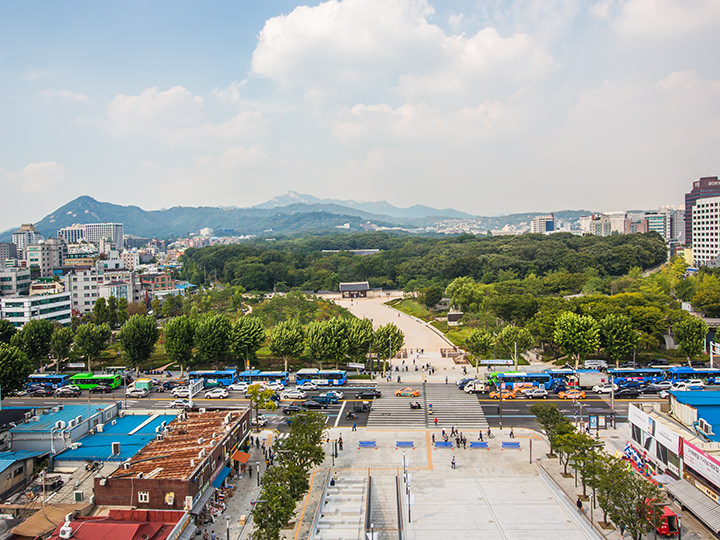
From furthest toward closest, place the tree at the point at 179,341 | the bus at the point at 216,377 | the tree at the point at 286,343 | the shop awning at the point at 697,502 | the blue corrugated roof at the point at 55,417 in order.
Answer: the tree at the point at 179,341 < the tree at the point at 286,343 < the bus at the point at 216,377 < the blue corrugated roof at the point at 55,417 < the shop awning at the point at 697,502

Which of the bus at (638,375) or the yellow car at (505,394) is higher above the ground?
the bus at (638,375)

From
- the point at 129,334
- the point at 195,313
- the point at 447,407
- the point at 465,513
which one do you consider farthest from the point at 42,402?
the point at 465,513

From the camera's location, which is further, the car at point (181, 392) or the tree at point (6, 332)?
the tree at point (6, 332)

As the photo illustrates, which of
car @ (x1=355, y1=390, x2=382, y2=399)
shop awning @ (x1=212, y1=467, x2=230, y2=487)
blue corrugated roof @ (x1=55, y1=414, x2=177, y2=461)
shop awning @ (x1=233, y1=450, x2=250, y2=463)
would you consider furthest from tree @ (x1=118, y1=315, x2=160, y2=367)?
shop awning @ (x1=212, y1=467, x2=230, y2=487)

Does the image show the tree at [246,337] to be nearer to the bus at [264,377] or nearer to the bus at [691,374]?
the bus at [264,377]

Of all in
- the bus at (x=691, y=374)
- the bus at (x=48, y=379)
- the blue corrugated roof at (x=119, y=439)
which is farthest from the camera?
the bus at (x=48, y=379)

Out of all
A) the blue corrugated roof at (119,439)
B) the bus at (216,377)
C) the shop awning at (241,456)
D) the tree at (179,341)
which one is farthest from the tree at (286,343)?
the shop awning at (241,456)

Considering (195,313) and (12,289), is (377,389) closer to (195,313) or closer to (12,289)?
(195,313)
